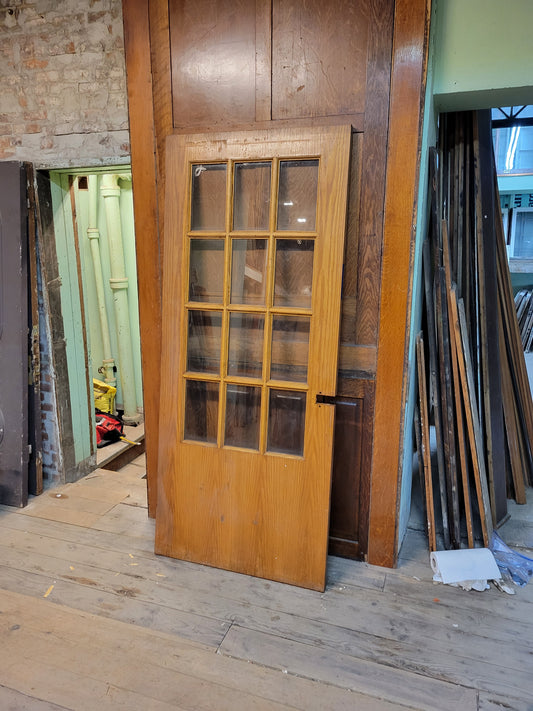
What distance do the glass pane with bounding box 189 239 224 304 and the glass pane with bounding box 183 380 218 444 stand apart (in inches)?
16.2

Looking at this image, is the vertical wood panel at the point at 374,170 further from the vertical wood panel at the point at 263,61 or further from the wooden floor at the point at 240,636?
the wooden floor at the point at 240,636

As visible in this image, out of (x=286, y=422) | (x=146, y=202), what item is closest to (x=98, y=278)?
(x=146, y=202)

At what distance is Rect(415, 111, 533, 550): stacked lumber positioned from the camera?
229 centimetres

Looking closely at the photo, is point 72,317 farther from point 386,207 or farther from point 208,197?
point 386,207

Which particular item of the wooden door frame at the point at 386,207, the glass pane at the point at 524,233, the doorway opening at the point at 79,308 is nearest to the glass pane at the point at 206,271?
the wooden door frame at the point at 386,207

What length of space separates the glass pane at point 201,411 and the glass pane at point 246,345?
0.15 meters

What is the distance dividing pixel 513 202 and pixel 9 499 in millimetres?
10802

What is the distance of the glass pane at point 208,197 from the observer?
6.96 feet

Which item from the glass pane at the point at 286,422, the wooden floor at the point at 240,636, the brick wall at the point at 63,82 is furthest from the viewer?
the brick wall at the point at 63,82

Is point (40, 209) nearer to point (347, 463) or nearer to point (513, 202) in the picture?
point (347, 463)

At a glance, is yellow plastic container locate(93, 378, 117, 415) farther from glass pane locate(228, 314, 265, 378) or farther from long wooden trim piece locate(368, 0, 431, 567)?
long wooden trim piece locate(368, 0, 431, 567)

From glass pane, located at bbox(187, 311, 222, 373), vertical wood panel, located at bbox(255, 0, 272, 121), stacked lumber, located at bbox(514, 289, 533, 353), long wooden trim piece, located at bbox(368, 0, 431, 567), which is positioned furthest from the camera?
stacked lumber, located at bbox(514, 289, 533, 353)

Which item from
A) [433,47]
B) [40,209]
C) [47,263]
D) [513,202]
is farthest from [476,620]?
[513,202]

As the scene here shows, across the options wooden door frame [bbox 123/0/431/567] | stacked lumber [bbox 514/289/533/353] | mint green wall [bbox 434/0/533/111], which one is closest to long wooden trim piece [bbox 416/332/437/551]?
wooden door frame [bbox 123/0/431/567]
